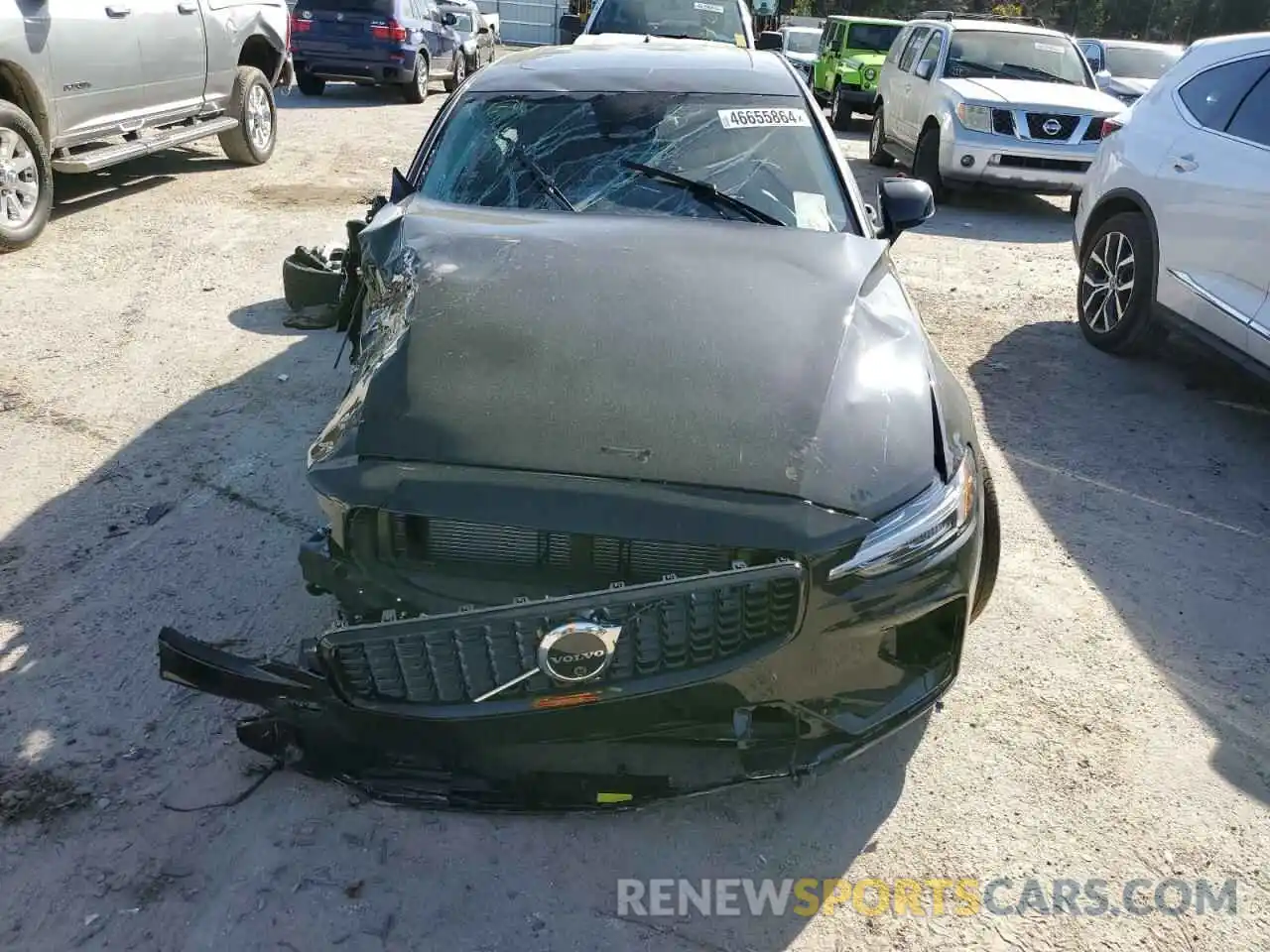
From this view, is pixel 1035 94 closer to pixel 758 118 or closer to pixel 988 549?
pixel 758 118

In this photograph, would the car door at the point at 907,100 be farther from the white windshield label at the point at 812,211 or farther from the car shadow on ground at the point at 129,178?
the white windshield label at the point at 812,211

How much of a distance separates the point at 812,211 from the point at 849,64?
1390 centimetres

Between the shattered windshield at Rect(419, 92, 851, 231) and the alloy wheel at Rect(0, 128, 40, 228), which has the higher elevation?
the shattered windshield at Rect(419, 92, 851, 231)

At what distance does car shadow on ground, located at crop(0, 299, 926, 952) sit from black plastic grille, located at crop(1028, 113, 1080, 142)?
27.2 feet

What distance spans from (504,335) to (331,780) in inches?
47.2

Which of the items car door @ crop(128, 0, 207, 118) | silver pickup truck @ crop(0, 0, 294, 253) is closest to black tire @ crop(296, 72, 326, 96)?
silver pickup truck @ crop(0, 0, 294, 253)

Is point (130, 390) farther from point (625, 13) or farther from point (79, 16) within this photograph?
point (625, 13)

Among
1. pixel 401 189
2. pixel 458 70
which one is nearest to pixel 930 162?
pixel 401 189

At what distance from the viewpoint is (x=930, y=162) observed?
1034 cm

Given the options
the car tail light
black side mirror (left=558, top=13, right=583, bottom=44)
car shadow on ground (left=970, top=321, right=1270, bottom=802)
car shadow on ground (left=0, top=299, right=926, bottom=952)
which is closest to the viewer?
car shadow on ground (left=0, top=299, right=926, bottom=952)

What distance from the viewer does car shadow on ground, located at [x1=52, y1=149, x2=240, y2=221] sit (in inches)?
327

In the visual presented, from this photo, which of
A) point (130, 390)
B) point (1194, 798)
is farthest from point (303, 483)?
point (1194, 798)

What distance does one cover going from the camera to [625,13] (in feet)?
35.1

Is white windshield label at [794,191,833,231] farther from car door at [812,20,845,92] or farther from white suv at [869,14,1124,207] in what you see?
car door at [812,20,845,92]
